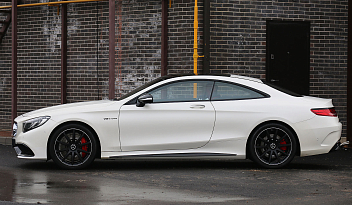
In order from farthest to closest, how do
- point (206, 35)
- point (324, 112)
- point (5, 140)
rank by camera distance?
1. point (206, 35)
2. point (5, 140)
3. point (324, 112)

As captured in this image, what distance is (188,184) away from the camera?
7.25 m

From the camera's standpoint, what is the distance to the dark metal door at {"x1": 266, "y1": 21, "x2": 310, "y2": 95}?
1341 cm

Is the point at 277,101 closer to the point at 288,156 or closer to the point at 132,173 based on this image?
the point at 288,156

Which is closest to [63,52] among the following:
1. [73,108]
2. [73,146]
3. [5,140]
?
[5,140]

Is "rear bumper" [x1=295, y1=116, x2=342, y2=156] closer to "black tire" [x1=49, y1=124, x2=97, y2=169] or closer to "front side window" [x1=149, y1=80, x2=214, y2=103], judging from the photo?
"front side window" [x1=149, y1=80, x2=214, y2=103]

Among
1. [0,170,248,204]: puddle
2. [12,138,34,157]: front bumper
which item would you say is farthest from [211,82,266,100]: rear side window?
[12,138,34,157]: front bumper

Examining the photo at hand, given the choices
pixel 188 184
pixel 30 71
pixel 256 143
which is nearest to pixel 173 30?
pixel 30 71

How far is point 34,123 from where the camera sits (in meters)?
8.48

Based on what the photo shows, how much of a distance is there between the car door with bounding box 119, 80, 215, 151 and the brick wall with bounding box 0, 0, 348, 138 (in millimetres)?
4521

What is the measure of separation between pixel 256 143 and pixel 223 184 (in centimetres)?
154

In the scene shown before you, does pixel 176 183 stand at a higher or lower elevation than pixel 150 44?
lower

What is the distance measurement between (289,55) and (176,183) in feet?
23.4

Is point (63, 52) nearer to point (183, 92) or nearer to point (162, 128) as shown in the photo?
point (183, 92)

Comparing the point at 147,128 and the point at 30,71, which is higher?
the point at 30,71
